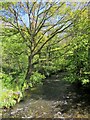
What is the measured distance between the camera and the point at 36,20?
10.4 feet

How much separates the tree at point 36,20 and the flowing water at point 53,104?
0.74 meters

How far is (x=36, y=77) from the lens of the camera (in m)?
3.85

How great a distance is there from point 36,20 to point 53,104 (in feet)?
4.54

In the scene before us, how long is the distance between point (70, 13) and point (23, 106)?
1.64 m

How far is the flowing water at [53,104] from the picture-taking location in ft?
8.30

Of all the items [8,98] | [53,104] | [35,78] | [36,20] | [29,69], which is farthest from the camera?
[35,78]

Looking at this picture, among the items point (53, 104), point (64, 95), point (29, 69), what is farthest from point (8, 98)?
point (64, 95)

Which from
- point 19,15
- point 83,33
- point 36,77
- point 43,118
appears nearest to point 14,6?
point 19,15

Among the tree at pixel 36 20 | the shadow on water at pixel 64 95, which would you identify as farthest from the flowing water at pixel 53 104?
the tree at pixel 36 20

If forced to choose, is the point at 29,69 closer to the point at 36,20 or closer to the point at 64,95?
the point at 64,95

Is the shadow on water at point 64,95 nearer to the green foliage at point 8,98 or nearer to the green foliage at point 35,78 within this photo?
the green foliage at point 35,78

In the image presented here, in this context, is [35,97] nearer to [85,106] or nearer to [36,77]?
[36,77]

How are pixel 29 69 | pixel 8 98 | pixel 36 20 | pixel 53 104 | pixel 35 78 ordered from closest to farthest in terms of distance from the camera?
pixel 8 98 → pixel 53 104 → pixel 36 20 → pixel 29 69 → pixel 35 78

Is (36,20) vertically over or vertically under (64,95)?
over
